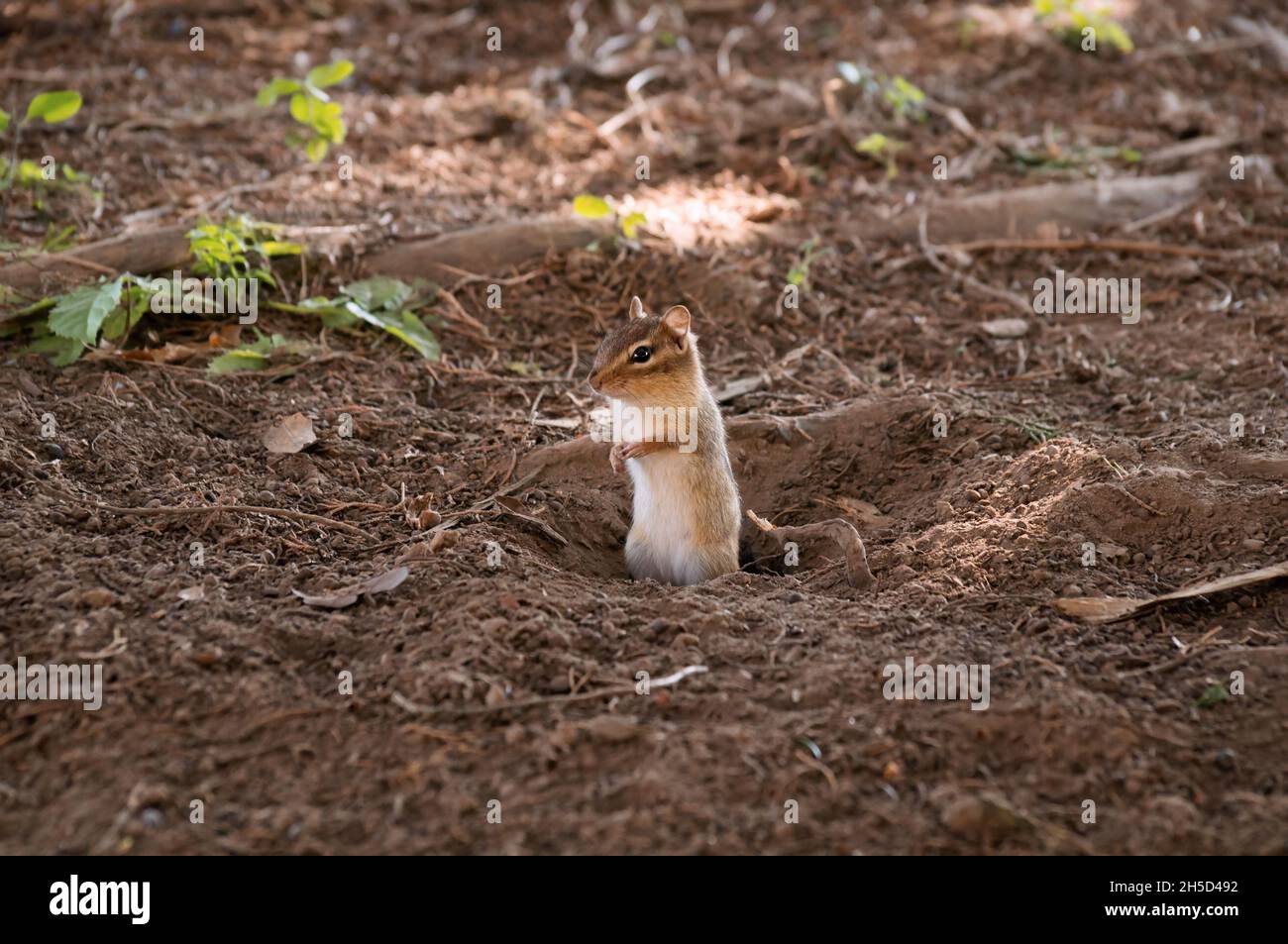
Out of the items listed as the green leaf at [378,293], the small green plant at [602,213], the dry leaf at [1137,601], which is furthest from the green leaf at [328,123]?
the dry leaf at [1137,601]

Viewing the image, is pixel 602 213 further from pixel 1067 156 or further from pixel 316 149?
pixel 1067 156

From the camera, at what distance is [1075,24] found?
980cm

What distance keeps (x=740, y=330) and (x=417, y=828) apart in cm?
388

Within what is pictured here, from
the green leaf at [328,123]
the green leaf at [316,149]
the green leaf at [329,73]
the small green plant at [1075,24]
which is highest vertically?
the small green plant at [1075,24]

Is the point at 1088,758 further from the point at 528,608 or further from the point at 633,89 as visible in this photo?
the point at 633,89

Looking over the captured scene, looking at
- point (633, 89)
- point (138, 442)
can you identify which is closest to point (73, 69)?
point (633, 89)

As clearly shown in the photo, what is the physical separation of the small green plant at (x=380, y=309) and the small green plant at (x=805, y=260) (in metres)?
1.94

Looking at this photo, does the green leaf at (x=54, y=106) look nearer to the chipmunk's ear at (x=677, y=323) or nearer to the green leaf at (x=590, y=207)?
the green leaf at (x=590, y=207)

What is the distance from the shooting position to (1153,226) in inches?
291

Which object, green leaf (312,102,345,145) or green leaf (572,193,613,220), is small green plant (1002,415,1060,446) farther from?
green leaf (312,102,345,145)

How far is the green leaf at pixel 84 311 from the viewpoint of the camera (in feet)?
17.2

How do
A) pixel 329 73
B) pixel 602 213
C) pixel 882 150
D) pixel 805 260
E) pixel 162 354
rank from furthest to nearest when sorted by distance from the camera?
pixel 882 150, pixel 805 260, pixel 602 213, pixel 329 73, pixel 162 354

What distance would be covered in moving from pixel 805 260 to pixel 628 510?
7.04 feet

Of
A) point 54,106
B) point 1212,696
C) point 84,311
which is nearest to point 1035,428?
point 1212,696
